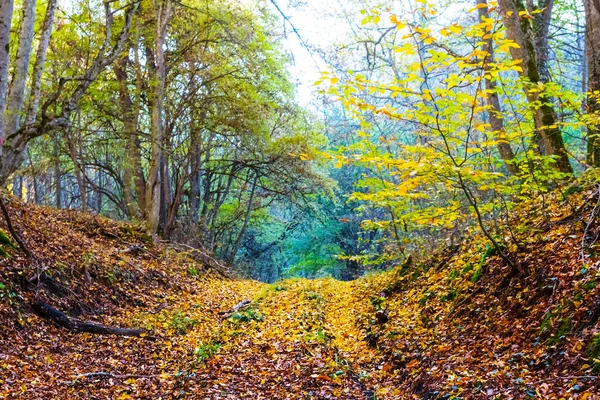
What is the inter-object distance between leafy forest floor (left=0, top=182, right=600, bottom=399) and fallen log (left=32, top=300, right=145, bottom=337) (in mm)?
122

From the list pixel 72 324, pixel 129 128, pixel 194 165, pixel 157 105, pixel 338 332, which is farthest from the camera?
pixel 194 165

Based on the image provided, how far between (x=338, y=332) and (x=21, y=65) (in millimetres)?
7190

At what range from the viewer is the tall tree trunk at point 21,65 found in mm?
8492

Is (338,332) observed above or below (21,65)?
below

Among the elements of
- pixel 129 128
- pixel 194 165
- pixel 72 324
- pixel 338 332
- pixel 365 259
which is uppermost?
pixel 129 128

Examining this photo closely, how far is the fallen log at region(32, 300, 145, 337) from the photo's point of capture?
6.41 meters

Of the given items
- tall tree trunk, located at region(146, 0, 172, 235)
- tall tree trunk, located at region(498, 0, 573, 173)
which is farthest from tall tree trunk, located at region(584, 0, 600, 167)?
tall tree trunk, located at region(146, 0, 172, 235)

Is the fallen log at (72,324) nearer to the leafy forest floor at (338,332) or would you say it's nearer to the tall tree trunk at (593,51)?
the leafy forest floor at (338,332)

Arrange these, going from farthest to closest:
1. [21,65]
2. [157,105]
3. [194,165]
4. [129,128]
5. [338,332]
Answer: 1. [194,165]
2. [129,128]
3. [157,105]
4. [21,65]
5. [338,332]

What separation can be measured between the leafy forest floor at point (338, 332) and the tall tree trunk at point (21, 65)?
1.72 m

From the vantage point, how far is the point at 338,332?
7.43 m

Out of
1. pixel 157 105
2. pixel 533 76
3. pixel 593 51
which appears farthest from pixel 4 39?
pixel 593 51

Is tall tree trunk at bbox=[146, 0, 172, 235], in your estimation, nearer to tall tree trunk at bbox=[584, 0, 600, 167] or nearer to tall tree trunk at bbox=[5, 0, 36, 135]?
tall tree trunk at bbox=[5, 0, 36, 135]

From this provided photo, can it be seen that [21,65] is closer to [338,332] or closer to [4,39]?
[4,39]
